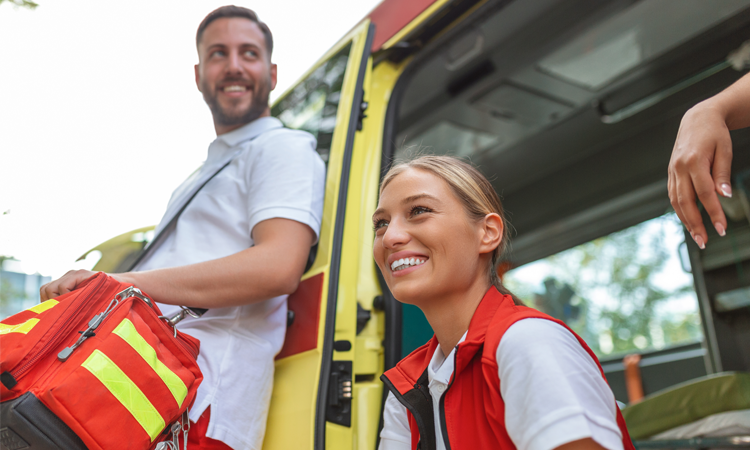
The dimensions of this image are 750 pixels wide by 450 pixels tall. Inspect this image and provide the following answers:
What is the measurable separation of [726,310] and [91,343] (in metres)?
2.85

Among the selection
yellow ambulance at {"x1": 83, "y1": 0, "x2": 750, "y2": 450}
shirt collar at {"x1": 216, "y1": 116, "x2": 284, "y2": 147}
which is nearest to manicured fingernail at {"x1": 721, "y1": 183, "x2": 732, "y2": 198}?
yellow ambulance at {"x1": 83, "y1": 0, "x2": 750, "y2": 450}

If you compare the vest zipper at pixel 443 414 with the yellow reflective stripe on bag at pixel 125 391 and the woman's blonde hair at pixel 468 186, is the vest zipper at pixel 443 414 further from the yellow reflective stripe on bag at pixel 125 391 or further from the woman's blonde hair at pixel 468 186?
the yellow reflective stripe on bag at pixel 125 391

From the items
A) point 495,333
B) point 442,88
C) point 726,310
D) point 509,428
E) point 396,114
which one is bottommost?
point 509,428

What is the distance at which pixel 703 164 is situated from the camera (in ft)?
3.07

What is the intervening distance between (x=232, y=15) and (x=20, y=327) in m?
1.19

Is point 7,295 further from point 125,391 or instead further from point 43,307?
point 125,391

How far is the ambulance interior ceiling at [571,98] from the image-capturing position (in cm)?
229

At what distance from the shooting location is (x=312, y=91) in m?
2.15

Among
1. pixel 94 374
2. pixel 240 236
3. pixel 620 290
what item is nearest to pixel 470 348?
pixel 94 374

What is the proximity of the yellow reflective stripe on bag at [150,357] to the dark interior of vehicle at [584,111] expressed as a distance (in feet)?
2.55

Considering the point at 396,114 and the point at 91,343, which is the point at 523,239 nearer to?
the point at 396,114

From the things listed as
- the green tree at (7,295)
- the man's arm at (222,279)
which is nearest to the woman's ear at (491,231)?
the man's arm at (222,279)

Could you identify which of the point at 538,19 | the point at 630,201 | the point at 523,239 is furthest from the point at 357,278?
the point at 523,239

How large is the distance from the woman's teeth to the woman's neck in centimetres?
9
